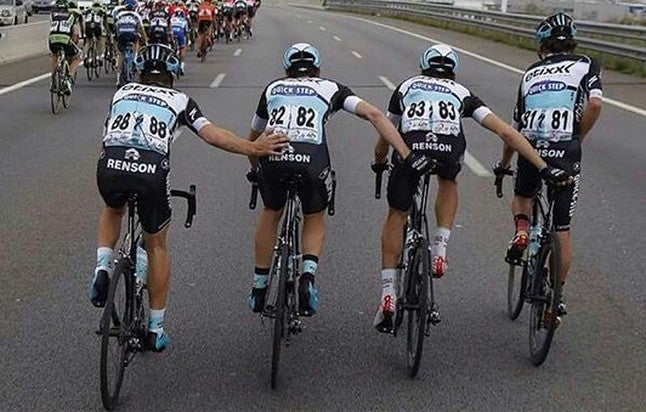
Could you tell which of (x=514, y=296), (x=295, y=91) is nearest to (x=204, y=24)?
(x=514, y=296)

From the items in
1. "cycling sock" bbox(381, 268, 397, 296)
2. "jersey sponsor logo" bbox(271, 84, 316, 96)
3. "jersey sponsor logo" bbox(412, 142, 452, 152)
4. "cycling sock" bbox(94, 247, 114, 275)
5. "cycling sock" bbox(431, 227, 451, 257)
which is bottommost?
"cycling sock" bbox(381, 268, 397, 296)

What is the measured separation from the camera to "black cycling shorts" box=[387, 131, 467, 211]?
5.68m

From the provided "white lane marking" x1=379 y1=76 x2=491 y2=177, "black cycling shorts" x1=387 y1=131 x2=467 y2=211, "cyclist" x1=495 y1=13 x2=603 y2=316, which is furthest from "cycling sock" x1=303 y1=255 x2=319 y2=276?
"white lane marking" x1=379 y1=76 x2=491 y2=177

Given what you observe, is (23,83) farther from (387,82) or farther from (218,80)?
(387,82)

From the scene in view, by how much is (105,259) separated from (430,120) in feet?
6.31

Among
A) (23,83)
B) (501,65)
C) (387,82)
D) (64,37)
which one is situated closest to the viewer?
(64,37)

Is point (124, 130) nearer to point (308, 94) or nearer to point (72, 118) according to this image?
point (308, 94)

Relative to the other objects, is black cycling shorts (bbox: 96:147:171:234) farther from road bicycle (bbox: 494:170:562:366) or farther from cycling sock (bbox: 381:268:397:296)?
road bicycle (bbox: 494:170:562:366)

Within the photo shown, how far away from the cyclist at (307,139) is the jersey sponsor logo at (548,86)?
1.01m

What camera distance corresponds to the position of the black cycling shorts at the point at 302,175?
17.6ft

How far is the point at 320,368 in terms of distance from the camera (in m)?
5.57

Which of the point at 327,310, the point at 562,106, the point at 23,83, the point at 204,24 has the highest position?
the point at 562,106

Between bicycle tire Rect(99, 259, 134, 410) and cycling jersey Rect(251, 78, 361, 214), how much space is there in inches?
37.0

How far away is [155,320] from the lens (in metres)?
5.39
